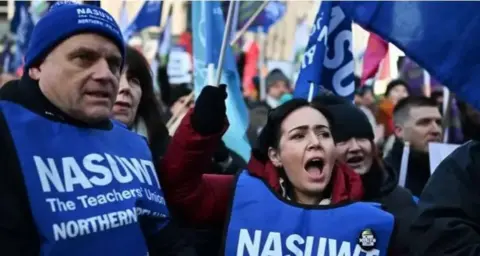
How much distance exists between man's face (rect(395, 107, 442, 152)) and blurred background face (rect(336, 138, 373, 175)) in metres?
1.78

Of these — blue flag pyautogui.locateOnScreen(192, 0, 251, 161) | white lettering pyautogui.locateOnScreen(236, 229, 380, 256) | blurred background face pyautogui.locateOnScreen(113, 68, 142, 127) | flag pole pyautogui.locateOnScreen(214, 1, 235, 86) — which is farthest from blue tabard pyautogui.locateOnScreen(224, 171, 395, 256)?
blue flag pyautogui.locateOnScreen(192, 0, 251, 161)

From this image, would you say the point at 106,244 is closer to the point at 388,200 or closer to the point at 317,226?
the point at 317,226

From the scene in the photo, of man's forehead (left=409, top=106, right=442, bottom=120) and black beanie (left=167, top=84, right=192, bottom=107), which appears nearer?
man's forehead (left=409, top=106, right=442, bottom=120)

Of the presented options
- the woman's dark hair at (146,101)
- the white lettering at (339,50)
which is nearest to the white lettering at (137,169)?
the woman's dark hair at (146,101)

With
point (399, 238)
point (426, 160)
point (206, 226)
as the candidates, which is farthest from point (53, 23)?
point (426, 160)

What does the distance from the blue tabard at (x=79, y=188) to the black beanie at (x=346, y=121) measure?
1511 mm

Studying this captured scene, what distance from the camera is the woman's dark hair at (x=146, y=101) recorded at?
4027mm

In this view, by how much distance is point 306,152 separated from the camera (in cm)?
346

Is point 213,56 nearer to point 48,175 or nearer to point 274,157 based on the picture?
point 274,157

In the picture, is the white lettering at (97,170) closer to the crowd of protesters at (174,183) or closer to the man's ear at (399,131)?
→ the crowd of protesters at (174,183)

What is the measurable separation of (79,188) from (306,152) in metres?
1.07

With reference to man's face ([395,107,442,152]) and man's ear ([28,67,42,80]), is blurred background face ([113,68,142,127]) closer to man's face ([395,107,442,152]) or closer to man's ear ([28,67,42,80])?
man's ear ([28,67,42,80])

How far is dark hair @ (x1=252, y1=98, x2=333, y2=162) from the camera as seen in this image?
3576 millimetres

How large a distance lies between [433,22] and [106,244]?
64.6 inches
